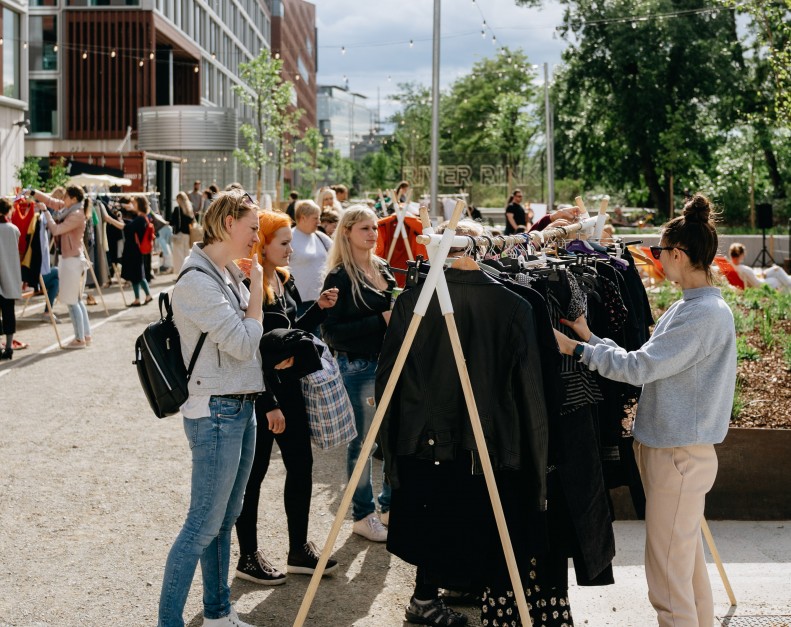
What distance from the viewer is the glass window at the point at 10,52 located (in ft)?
106

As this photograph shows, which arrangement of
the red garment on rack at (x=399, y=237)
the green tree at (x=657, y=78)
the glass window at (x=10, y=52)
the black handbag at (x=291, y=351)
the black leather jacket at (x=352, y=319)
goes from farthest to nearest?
the green tree at (x=657, y=78) < the glass window at (x=10, y=52) < the red garment on rack at (x=399, y=237) < the black leather jacket at (x=352, y=319) < the black handbag at (x=291, y=351)

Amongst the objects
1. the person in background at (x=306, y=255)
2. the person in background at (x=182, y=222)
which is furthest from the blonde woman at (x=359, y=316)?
the person in background at (x=182, y=222)

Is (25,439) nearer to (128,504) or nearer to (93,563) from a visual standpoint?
(128,504)

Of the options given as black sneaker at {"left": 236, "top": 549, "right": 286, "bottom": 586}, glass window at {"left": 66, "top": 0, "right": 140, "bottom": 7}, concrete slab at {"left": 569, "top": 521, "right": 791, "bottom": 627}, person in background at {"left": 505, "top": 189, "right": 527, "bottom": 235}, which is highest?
glass window at {"left": 66, "top": 0, "right": 140, "bottom": 7}

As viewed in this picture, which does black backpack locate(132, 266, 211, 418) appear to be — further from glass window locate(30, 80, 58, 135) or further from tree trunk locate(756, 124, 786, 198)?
glass window locate(30, 80, 58, 135)

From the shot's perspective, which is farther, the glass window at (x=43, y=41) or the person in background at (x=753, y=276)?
the glass window at (x=43, y=41)

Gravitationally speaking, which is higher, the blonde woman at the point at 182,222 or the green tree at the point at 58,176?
the green tree at the point at 58,176

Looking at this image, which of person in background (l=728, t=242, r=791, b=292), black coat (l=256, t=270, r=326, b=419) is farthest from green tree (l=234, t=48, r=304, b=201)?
black coat (l=256, t=270, r=326, b=419)

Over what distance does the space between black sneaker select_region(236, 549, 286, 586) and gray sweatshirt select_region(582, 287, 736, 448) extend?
2276 mm

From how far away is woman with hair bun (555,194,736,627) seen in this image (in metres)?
4.06

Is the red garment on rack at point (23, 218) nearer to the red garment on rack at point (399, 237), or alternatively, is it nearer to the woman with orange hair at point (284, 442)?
the red garment on rack at point (399, 237)

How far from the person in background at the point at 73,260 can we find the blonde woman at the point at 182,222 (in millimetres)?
8299

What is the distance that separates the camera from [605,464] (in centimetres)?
468

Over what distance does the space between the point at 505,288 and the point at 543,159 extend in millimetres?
42535
